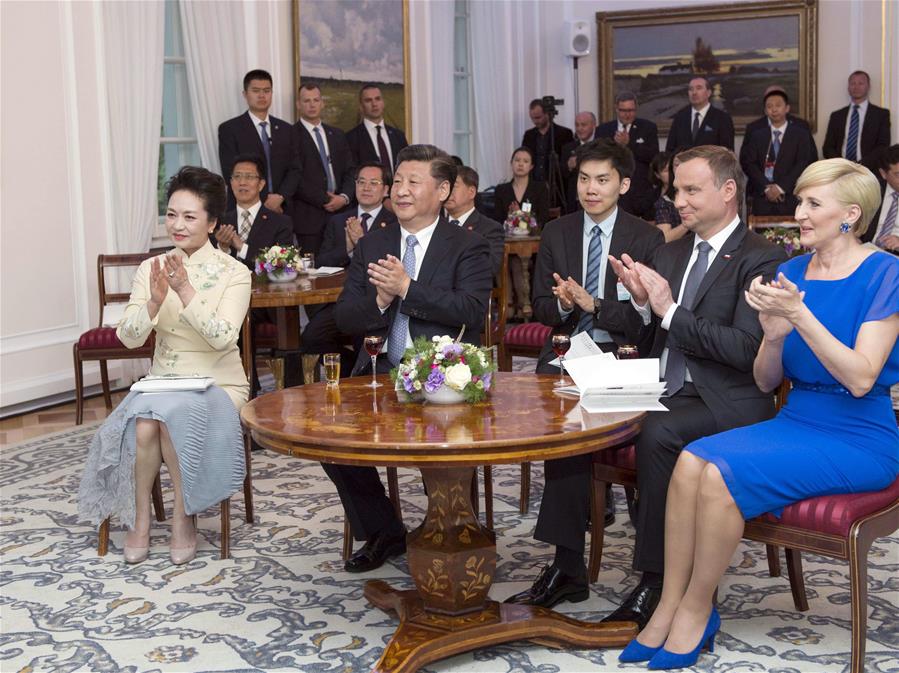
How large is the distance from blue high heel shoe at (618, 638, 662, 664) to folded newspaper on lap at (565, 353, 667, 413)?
2.17 ft

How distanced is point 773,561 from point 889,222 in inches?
178

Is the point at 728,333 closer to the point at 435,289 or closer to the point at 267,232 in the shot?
the point at 435,289

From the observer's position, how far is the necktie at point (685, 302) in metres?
3.79

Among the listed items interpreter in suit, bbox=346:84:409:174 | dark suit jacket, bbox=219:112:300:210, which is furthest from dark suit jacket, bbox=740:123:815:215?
dark suit jacket, bbox=219:112:300:210

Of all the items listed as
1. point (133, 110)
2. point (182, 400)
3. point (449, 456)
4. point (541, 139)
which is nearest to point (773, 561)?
point (449, 456)

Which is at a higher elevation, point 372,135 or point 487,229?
point 372,135

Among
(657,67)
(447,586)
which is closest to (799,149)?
(657,67)

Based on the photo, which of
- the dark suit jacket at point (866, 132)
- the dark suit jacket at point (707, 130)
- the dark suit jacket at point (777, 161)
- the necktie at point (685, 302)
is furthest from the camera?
the dark suit jacket at point (707, 130)

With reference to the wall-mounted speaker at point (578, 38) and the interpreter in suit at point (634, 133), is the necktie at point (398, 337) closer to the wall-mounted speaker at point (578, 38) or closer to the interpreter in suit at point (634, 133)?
the interpreter in suit at point (634, 133)

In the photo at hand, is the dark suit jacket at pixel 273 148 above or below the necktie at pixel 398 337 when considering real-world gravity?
above

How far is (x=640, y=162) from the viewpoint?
39.6ft

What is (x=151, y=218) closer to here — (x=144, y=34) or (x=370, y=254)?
(x=144, y=34)

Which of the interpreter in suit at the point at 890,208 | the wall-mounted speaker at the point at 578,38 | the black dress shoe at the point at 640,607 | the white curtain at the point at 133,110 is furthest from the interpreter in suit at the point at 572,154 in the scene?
the black dress shoe at the point at 640,607

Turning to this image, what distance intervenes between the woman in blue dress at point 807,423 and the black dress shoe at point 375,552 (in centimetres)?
119
